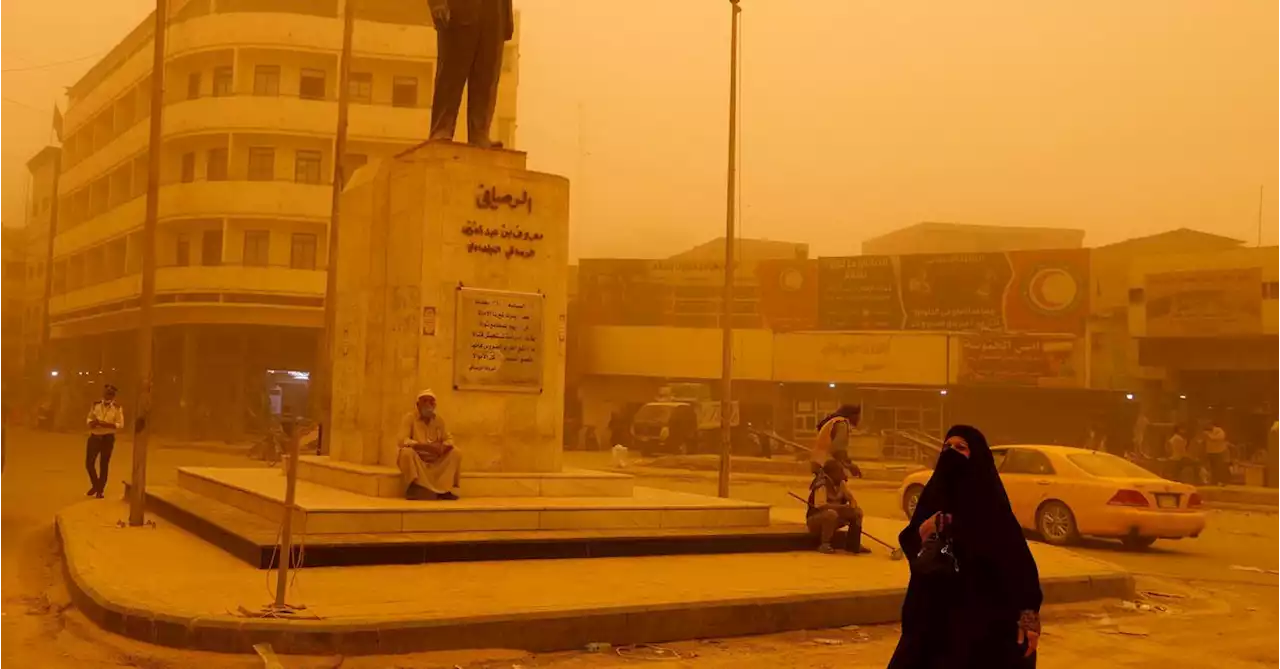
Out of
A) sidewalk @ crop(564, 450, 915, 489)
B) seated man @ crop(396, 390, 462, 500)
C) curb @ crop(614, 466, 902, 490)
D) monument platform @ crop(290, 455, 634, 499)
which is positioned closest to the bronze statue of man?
seated man @ crop(396, 390, 462, 500)

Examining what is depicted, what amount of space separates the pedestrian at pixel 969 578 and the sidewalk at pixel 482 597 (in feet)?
10.4

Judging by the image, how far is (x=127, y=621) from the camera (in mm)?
7055

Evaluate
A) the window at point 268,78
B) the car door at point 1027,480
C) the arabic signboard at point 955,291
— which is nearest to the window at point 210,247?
the window at point 268,78

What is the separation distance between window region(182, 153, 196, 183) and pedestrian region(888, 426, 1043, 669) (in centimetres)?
3870

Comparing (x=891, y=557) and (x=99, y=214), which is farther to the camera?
(x=99, y=214)

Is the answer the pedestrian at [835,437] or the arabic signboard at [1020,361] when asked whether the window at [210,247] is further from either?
the pedestrian at [835,437]


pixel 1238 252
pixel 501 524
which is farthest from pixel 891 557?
pixel 1238 252

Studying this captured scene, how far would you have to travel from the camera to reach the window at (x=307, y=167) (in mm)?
38875

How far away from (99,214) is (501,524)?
131ft

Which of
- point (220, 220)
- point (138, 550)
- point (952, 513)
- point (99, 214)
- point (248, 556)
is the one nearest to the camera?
point (952, 513)

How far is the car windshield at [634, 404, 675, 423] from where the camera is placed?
3575cm

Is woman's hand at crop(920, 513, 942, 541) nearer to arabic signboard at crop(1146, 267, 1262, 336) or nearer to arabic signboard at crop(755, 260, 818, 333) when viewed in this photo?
arabic signboard at crop(1146, 267, 1262, 336)

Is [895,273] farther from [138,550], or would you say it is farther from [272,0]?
[138,550]

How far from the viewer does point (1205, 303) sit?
34.5m
